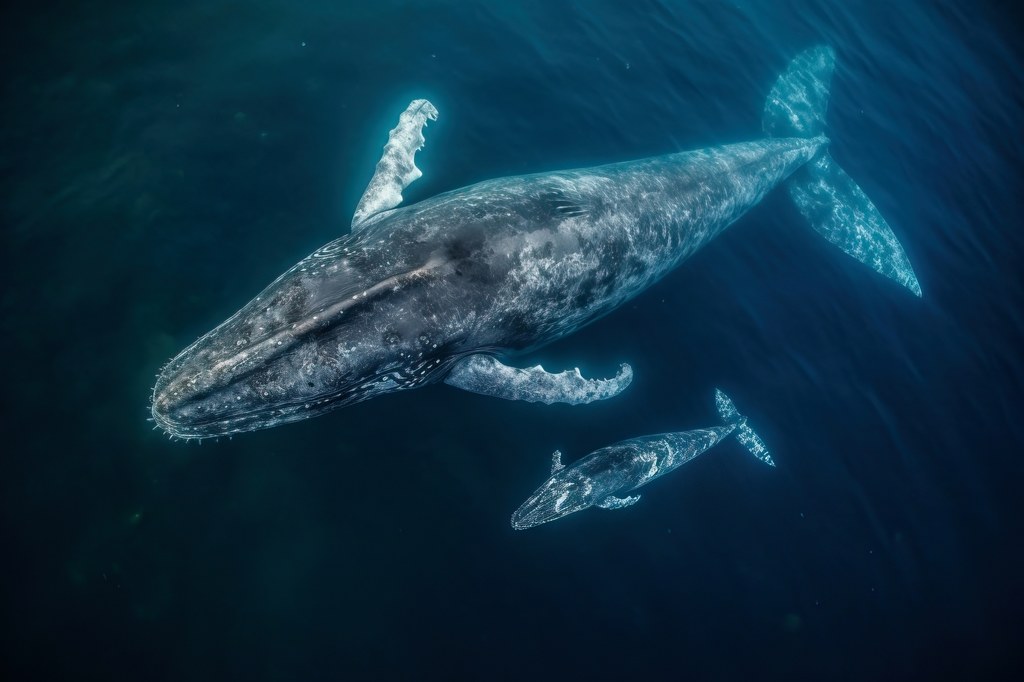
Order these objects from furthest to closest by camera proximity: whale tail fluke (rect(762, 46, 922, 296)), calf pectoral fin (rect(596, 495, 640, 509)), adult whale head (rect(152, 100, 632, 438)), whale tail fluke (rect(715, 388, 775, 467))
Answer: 1. whale tail fluke (rect(762, 46, 922, 296))
2. whale tail fluke (rect(715, 388, 775, 467))
3. calf pectoral fin (rect(596, 495, 640, 509))
4. adult whale head (rect(152, 100, 632, 438))

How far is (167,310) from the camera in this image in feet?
27.4

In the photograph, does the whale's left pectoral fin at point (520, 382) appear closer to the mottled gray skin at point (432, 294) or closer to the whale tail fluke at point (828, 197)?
the mottled gray skin at point (432, 294)

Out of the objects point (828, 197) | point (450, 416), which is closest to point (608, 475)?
point (450, 416)

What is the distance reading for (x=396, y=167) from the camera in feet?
31.2

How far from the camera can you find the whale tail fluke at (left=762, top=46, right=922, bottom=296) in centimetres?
1402

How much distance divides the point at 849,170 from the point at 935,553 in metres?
11.2

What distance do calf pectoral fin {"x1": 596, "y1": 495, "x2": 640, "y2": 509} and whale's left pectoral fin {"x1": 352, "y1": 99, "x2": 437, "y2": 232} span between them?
625 centimetres

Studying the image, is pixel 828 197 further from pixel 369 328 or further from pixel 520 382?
pixel 369 328

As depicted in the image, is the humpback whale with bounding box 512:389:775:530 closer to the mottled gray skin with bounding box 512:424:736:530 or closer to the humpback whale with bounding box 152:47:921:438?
the mottled gray skin with bounding box 512:424:736:530

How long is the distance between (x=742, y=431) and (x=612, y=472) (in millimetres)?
3627

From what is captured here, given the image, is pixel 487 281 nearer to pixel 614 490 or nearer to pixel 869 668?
pixel 614 490

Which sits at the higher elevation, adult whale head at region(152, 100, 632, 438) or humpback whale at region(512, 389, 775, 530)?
adult whale head at region(152, 100, 632, 438)

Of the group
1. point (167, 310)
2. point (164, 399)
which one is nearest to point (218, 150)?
point (167, 310)

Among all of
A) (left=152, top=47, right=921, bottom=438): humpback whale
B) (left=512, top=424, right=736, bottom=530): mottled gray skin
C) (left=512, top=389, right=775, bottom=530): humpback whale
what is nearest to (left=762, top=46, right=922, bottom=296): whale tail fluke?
(left=152, top=47, right=921, bottom=438): humpback whale
